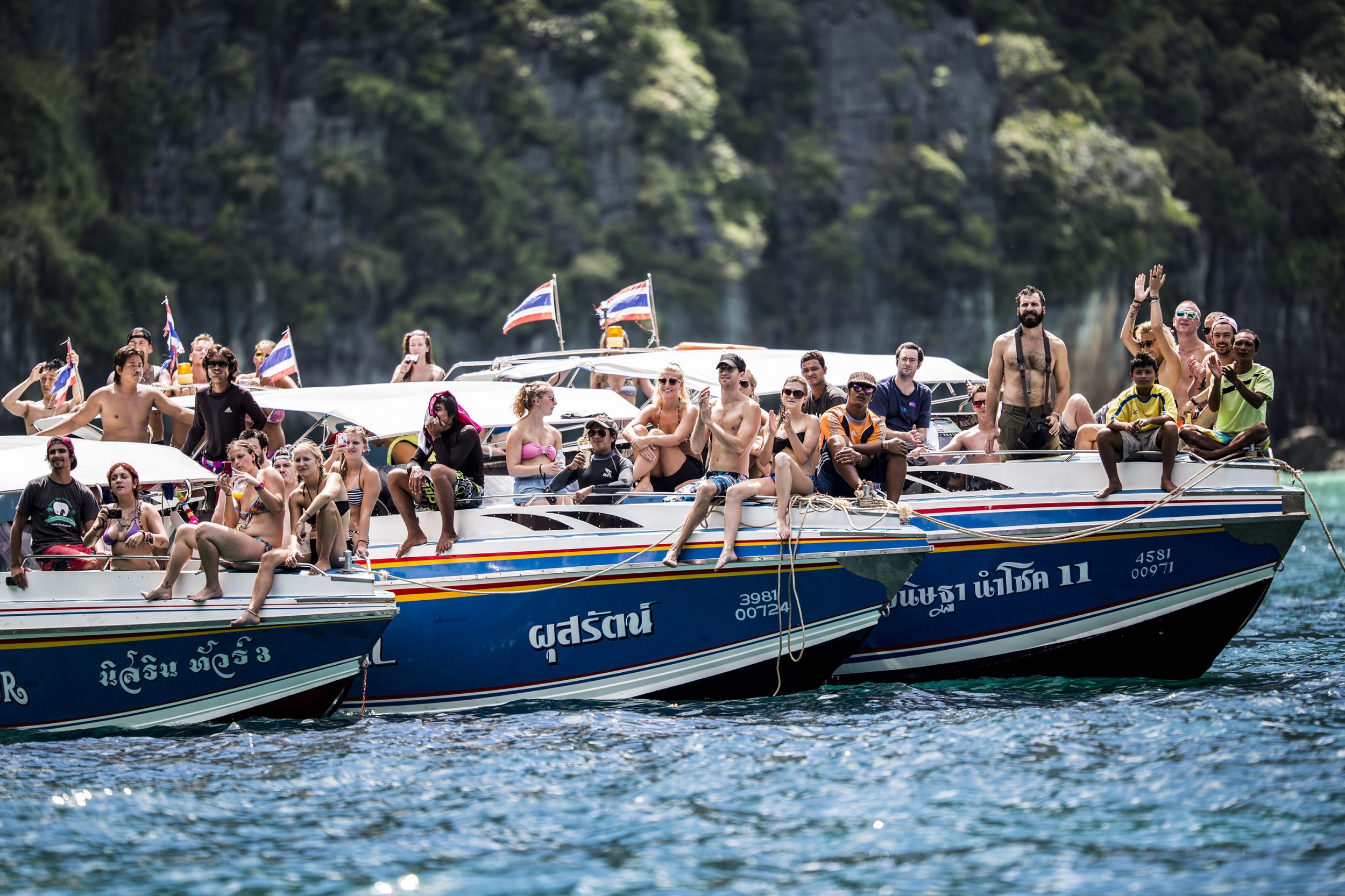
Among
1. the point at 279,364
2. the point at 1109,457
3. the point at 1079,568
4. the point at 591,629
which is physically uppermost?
the point at 279,364

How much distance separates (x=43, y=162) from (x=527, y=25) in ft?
58.8

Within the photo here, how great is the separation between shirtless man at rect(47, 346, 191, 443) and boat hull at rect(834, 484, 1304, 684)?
230 inches

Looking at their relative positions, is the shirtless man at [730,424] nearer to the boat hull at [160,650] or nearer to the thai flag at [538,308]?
the boat hull at [160,650]

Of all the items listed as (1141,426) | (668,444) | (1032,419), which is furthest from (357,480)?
A: (1141,426)

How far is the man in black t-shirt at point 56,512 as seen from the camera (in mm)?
10125

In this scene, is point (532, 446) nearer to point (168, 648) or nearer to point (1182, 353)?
point (168, 648)

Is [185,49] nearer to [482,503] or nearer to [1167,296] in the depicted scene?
[1167,296]

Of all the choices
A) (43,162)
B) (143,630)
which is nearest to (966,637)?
(143,630)

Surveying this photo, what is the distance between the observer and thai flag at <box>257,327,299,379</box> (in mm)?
16016

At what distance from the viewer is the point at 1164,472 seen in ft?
35.9

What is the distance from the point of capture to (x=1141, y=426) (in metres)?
10.9

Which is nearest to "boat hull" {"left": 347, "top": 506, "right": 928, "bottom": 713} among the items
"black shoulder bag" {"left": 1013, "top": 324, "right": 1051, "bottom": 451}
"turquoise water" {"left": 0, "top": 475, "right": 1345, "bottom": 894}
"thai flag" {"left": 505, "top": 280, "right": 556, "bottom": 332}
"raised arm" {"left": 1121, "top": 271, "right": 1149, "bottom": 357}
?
"turquoise water" {"left": 0, "top": 475, "right": 1345, "bottom": 894}

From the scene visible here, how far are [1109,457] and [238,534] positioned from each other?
598 cm

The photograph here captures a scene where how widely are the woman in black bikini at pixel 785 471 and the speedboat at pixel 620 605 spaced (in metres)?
0.09
